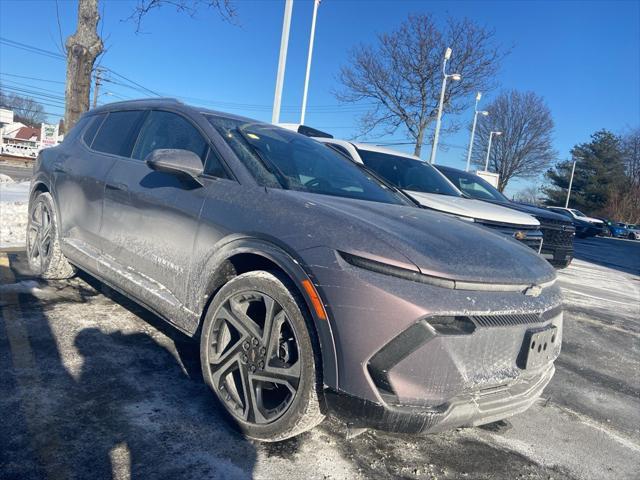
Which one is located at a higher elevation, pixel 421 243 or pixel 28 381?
pixel 421 243

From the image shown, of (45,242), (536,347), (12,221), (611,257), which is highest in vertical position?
(536,347)

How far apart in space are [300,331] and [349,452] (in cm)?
77

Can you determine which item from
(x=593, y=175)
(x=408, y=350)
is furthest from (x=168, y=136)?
(x=593, y=175)

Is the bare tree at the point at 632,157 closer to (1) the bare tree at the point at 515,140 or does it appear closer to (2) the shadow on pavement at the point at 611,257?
(1) the bare tree at the point at 515,140

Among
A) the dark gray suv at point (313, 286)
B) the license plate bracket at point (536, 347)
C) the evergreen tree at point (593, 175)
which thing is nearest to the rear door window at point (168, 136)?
the dark gray suv at point (313, 286)

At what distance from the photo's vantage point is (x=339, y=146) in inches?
289

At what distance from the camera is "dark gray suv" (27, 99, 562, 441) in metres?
2.06

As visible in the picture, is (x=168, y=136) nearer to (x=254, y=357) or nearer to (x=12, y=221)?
(x=254, y=357)

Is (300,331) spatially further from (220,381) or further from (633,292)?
(633,292)

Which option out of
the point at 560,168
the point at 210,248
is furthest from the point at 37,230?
the point at 560,168

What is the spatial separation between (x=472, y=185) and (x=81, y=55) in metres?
7.23

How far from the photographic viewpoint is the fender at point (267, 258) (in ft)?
7.04

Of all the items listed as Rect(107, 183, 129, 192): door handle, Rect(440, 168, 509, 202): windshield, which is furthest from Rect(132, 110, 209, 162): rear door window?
Rect(440, 168, 509, 202): windshield

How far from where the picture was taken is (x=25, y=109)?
83.3 m
